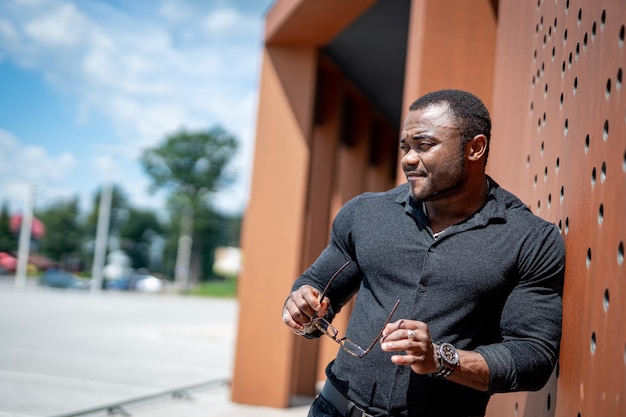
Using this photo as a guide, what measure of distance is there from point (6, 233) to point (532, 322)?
61.7 metres

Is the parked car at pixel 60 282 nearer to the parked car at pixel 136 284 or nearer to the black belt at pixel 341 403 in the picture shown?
the parked car at pixel 136 284

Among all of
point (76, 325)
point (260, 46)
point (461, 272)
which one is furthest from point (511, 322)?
point (76, 325)

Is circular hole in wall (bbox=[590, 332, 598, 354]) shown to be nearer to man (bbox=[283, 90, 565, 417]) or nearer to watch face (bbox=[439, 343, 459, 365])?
man (bbox=[283, 90, 565, 417])

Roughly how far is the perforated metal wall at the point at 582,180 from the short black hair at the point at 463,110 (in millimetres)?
294

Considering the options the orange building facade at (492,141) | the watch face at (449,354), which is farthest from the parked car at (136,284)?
the watch face at (449,354)

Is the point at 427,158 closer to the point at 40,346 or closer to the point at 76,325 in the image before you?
the point at 40,346

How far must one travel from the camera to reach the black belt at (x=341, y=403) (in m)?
2.21

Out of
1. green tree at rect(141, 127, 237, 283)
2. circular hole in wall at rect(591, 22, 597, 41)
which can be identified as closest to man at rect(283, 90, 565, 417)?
circular hole in wall at rect(591, 22, 597, 41)

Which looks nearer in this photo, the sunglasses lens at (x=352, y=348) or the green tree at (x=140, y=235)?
the sunglasses lens at (x=352, y=348)

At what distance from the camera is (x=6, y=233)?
192 feet

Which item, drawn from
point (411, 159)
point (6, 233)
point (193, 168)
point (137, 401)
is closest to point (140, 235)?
point (193, 168)

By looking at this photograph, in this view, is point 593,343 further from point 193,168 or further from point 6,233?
point 193,168

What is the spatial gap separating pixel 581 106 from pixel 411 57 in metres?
2.88

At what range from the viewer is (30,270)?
60281mm
